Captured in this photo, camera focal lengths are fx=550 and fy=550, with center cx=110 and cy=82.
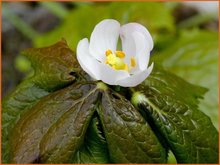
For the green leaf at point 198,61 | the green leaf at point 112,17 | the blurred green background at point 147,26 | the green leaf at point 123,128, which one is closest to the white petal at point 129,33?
the green leaf at point 123,128

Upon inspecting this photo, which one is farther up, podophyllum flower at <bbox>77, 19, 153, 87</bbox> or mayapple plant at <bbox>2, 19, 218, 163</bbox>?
podophyllum flower at <bbox>77, 19, 153, 87</bbox>

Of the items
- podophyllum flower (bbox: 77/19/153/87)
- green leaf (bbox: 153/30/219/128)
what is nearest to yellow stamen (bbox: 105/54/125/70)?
podophyllum flower (bbox: 77/19/153/87)

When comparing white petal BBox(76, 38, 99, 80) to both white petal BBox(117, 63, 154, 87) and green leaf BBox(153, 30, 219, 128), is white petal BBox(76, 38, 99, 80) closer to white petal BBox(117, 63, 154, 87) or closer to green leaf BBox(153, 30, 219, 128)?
white petal BBox(117, 63, 154, 87)

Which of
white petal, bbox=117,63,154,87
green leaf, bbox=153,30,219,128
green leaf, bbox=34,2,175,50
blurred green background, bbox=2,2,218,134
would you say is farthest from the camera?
green leaf, bbox=34,2,175,50

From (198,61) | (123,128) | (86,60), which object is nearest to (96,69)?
(86,60)

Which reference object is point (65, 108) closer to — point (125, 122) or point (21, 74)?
point (125, 122)

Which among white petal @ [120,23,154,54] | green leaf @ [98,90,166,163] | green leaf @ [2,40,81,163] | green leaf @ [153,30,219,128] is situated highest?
white petal @ [120,23,154,54]

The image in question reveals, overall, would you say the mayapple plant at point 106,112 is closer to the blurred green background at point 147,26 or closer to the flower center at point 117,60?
the flower center at point 117,60
